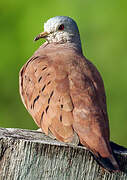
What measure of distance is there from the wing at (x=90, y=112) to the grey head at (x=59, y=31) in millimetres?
1739

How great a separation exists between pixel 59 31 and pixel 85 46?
3728 mm

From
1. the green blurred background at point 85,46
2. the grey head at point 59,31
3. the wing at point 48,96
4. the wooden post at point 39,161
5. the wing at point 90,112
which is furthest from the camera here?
the green blurred background at point 85,46

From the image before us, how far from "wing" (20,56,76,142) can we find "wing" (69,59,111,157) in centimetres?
7

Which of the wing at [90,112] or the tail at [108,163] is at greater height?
the wing at [90,112]

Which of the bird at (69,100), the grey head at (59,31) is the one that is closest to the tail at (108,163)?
the bird at (69,100)

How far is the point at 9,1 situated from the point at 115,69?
3.05m

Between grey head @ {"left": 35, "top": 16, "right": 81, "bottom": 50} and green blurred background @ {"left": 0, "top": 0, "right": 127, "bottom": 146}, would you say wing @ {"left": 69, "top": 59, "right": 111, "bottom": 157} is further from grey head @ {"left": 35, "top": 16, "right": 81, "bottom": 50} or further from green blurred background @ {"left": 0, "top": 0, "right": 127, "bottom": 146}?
green blurred background @ {"left": 0, "top": 0, "right": 127, "bottom": 146}

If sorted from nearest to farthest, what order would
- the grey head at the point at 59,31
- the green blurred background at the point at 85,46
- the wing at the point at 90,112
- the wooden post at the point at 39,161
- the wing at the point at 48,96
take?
1. the wooden post at the point at 39,161
2. the wing at the point at 90,112
3. the wing at the point at 48,96
4. the grey head at the point at 59,31
5. the green blurred background at the point at 85,46

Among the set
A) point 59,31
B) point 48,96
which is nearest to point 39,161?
point 48,96

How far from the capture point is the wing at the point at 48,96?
538 centimetres

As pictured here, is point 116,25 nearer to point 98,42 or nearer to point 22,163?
point 98,42

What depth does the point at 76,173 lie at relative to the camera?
4.43m

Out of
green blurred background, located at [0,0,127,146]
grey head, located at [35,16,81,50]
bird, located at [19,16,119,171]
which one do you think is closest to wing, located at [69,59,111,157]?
bird, located at [19,16,119,171]

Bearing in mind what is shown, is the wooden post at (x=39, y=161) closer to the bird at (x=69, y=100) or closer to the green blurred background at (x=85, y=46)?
the bird at (x=69, y=100)
